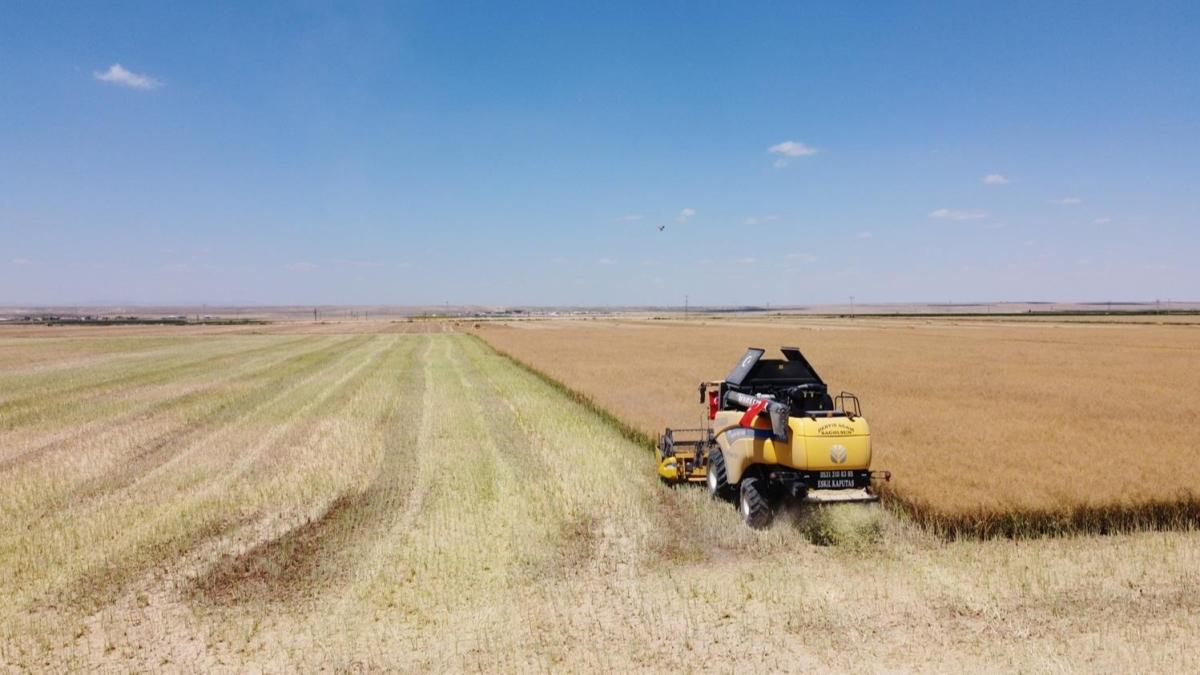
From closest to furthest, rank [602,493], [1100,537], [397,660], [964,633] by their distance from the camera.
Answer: [397,660], [964,633], [1100,537], [602,493]

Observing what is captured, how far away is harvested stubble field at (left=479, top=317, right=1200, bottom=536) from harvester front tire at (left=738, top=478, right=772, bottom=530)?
7.55 ft

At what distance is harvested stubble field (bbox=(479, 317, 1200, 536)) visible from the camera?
932 centimetres

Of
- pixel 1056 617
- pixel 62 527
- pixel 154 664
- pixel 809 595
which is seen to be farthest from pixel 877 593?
pixel 62 527

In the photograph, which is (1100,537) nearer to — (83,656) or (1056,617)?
(1056,617)

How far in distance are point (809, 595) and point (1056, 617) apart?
98.0 inches

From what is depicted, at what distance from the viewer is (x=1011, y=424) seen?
15797mm

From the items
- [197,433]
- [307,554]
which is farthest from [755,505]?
[197,433]

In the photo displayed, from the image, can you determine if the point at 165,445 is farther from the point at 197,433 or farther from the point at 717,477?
the point at 717,477

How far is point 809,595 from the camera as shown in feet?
24.4

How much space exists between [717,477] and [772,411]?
204cm

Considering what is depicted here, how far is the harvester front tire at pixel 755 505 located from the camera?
920 centimetres

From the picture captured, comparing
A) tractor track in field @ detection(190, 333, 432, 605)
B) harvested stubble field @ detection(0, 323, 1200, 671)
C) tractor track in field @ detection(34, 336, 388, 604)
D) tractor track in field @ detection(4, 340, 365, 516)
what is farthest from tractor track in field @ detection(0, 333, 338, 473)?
tractor track in field @ detection(190, 333, 432, 605)

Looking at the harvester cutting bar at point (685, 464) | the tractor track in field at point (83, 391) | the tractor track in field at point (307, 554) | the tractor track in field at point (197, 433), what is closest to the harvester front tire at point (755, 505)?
the harvester cutting bar at point (685, 464)

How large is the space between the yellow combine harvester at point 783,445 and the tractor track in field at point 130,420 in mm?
15089
